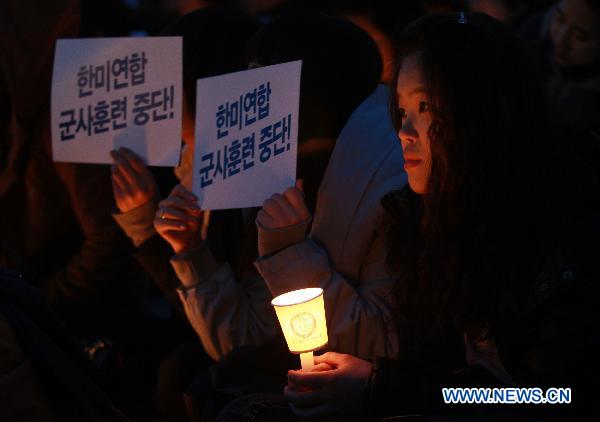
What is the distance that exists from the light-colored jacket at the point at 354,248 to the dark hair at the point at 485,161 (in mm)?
415

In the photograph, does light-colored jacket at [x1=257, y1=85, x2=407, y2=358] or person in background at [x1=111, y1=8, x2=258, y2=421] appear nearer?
light-colored jacket at [x1=257, y1=85, x2=407, y2=358]

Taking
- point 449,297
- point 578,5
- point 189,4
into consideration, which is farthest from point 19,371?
point 189,4

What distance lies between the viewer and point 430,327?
8.27 feet

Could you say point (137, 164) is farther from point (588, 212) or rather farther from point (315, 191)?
point (588, 212)

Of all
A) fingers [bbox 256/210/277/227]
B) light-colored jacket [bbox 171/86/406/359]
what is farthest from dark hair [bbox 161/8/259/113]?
fingers [bbox 256/210/277/227]

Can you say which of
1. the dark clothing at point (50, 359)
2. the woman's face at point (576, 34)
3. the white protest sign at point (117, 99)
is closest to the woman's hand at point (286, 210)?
the white protest sign at point (117, 99)

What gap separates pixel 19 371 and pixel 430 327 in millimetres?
1162

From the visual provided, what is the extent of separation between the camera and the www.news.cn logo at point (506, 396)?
2.07 m

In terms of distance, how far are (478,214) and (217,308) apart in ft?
3.29

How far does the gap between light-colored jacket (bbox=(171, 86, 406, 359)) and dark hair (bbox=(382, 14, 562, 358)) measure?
429 mm

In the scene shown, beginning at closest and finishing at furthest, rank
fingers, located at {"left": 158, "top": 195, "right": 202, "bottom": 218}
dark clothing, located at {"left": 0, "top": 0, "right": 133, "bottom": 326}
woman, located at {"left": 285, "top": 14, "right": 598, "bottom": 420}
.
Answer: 1. woman, located at {"left": 285, "top": 14, "right": 598, "bottom": 420}
2. fingers, located at {"left": 158, "top": 195, "right": 202, "bottom": 218}
3. dark clothing, located at {"left": 0, "top": 0, "right": 133, "bottom": 326}

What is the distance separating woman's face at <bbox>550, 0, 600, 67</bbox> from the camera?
4.03m

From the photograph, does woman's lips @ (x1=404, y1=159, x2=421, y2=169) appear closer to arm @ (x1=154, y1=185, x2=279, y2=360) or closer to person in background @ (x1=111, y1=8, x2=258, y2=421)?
arm @ (x1=154, y1=185, x2=279, y2=360)

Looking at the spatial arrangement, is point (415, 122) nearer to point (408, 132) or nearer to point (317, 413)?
point (408, 132)
